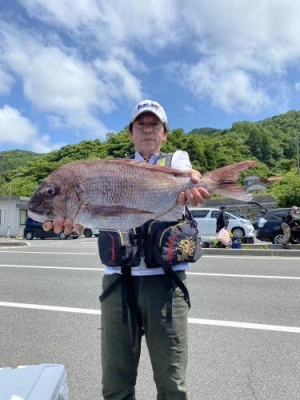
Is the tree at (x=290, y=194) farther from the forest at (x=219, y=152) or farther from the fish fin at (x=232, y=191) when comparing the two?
the fish fin at (x=232, y=191)

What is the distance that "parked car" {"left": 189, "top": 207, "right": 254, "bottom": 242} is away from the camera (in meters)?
18.4

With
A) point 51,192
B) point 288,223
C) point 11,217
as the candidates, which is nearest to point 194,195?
point 51,192

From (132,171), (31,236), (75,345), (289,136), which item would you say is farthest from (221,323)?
(289,136)

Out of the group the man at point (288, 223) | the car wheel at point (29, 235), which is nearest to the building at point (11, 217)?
the car wheel at point (29, 235)

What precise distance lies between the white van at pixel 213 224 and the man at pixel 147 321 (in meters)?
15.7

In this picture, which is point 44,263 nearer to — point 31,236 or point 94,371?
point 94,371

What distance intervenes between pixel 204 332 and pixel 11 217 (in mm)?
32365

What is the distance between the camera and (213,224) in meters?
18.2

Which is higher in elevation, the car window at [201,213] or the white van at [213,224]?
the car window at [201,213]

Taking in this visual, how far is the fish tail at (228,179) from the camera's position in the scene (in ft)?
6.14

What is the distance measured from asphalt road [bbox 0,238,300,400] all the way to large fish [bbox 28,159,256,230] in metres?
2.16

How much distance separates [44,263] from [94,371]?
27.1 feet

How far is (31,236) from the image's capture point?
95.1 ft

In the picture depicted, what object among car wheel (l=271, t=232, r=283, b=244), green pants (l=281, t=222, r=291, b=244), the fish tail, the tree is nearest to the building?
the tree
